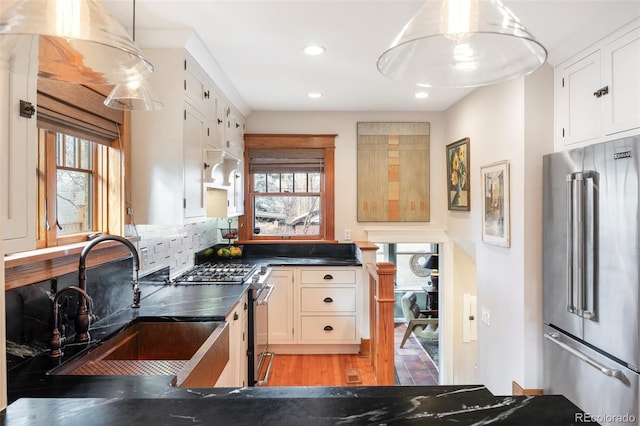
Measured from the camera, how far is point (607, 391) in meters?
2.06

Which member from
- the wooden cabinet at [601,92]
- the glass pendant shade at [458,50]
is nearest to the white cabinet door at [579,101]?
the wooden cabinet at [601,92]

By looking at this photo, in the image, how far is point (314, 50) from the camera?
2.66 metres

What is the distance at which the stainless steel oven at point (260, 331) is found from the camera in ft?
9.70

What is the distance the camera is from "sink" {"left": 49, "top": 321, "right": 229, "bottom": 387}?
4.97 ft

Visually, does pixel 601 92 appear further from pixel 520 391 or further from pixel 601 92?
pixel 520 391

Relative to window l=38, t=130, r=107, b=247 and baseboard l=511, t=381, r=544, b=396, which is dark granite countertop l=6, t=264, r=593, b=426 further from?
baseboard l=511, t=381, r=544, b=396

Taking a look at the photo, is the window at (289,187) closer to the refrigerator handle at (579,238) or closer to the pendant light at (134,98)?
the refrigerator handle at (579,238)

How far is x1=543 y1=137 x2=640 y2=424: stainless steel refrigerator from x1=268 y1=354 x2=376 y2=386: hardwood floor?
164 centimetres

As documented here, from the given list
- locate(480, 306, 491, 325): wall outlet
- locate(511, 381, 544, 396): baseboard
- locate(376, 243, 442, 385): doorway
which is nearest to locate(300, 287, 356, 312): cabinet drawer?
locate(480, 306, 491, 325): wall outlet

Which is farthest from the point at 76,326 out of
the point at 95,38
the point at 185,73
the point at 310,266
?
the point at 310,266

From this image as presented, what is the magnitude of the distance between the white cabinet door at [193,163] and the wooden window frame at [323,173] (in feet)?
5.68

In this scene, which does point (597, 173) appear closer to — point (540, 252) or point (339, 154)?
point (540, 252)

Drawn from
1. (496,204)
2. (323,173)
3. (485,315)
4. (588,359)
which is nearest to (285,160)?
(323,173)

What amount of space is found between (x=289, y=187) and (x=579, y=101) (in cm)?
306
